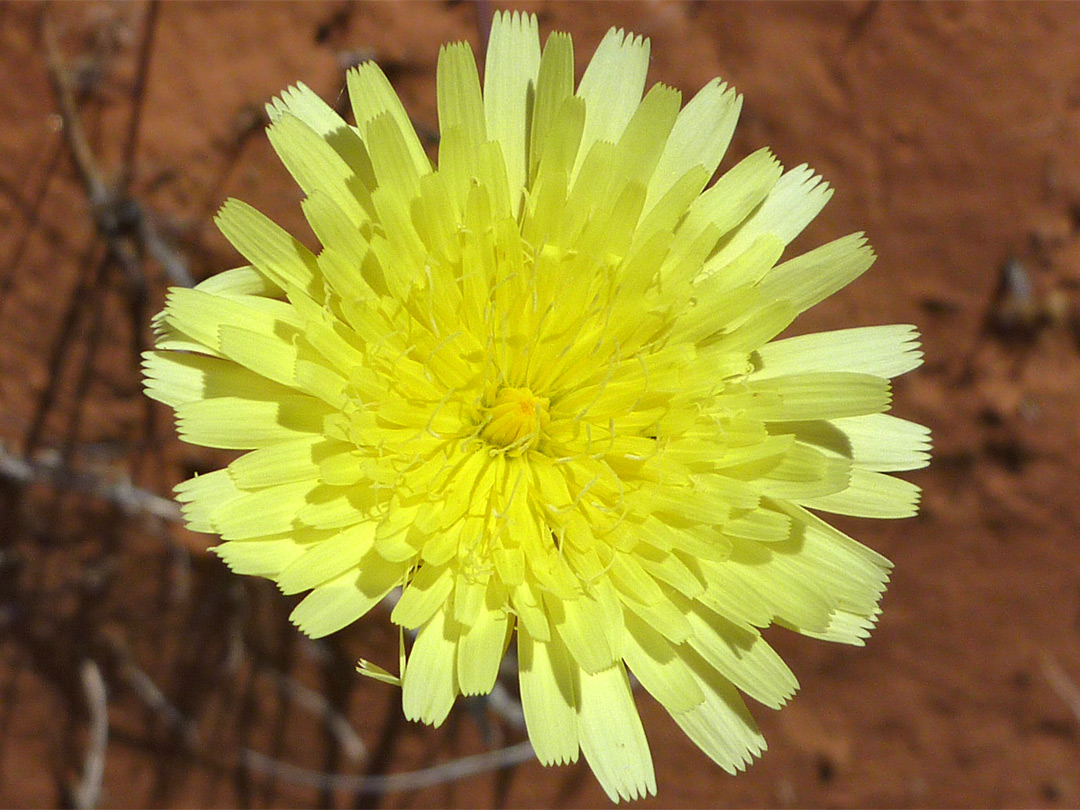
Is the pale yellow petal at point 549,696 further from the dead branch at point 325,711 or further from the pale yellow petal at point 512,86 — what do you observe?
the dead branch at point 325,711

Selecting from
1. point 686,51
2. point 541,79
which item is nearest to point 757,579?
point 541,79

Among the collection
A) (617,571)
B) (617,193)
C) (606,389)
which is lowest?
(617,571)

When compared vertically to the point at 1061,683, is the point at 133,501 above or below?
above

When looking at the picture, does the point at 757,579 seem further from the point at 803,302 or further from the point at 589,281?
the point at 589,281

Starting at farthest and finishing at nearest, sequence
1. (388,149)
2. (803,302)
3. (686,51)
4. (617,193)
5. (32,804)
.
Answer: (32,804) < (686,51) < (803,302) < (617,193) < (388,149)

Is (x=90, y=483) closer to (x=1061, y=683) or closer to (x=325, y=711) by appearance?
(x=325, y=711)

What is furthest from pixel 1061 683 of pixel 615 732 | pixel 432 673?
pixel 432 673

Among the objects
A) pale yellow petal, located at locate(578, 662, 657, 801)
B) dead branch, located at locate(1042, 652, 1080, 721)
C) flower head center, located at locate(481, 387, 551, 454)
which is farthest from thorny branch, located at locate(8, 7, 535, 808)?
dead branch, located at locate(1042, 652, 1080, 721)

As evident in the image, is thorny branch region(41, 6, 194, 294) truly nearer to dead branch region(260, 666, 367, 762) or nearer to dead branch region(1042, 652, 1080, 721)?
dead branch region(260, 666, 367, 762)

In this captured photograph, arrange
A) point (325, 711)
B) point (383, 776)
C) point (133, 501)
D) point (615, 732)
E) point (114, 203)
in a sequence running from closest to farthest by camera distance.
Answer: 1. point (615, 732)
2. point (114, 203)
3. point (133, 501)
4. point (325, 711)
5. point (383, 776)
